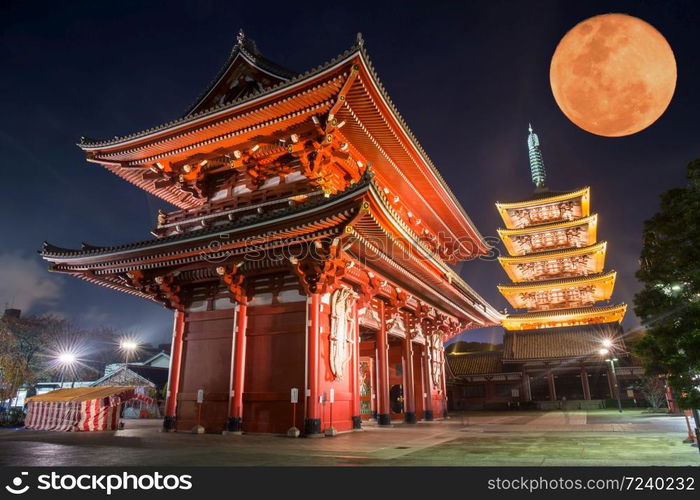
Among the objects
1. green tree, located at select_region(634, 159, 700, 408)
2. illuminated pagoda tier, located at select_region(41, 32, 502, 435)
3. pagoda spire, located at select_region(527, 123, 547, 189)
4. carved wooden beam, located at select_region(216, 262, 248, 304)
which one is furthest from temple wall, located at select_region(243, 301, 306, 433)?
pagoda spire, located at select_region(527, 123, 547, 189)

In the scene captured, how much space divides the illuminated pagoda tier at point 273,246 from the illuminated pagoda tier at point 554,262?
23846mm

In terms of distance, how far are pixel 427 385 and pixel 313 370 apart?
12.1m

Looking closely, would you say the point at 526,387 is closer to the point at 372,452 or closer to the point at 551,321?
the point at 551,321

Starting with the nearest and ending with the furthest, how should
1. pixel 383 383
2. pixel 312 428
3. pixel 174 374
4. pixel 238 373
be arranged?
pixel 312 428 < pixel 238 373 < pixel 174 374 < pixel 383 383

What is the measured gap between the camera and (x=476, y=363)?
40.1m

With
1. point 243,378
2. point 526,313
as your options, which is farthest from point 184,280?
point 526,313

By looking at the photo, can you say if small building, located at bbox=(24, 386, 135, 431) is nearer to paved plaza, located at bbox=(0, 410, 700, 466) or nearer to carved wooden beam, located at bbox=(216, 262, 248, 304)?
paved plaza, located at bbox=(0, 410, 700, 466)

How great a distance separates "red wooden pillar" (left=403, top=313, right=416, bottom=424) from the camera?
68.3 feet

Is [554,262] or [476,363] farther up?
[554,262]

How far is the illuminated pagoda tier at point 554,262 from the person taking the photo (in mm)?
38812

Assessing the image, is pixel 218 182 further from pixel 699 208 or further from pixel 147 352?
pixel 147 352

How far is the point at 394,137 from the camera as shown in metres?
16.5

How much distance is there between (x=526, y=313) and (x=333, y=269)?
3322 centimetres

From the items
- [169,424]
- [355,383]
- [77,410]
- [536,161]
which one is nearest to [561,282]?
[536,161]
